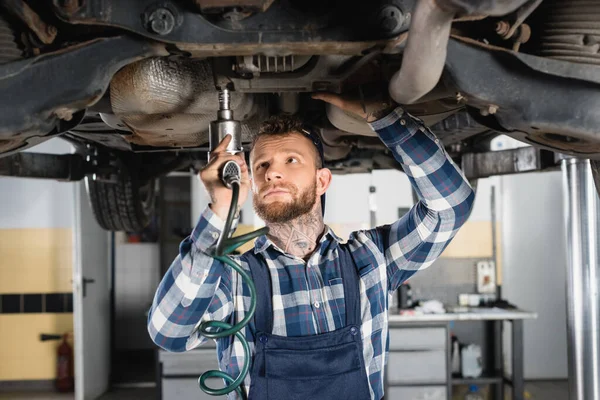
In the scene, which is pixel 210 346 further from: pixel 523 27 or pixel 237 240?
pixel 523 27

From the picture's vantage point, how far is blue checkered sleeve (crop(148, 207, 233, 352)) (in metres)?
0.91

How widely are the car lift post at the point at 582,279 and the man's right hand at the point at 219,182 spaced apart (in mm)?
1531

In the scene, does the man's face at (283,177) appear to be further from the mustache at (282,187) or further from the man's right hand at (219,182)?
the man's right hand at (219,182)

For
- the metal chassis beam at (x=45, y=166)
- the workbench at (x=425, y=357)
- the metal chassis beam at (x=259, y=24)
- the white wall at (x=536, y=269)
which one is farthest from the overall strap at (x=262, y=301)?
the white wall at (x=536, y=269)

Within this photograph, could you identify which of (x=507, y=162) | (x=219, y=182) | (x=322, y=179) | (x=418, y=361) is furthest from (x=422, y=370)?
(x=219, y=182)

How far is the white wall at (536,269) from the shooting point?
4.57m

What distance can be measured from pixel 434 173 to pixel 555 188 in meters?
3.99

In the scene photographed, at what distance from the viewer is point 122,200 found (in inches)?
91.7

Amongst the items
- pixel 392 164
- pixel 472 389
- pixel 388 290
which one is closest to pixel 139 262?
pixel 472 389

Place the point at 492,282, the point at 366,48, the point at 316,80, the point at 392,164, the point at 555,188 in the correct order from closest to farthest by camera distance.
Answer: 1. the point at 366,48
2. the point at 316,80
3. the point at 392,164
4. the point at 492,282
5. the point at 555,188

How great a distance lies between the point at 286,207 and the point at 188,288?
293 millimetres

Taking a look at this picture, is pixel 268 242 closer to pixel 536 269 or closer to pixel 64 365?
pixel 64 365

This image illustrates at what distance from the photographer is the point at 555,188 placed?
15.2 feet

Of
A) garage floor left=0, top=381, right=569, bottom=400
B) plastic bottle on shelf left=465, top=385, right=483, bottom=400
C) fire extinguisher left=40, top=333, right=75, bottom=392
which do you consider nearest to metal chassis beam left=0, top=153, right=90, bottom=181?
garage floor left=0, top=381, right=569, bottom=400
